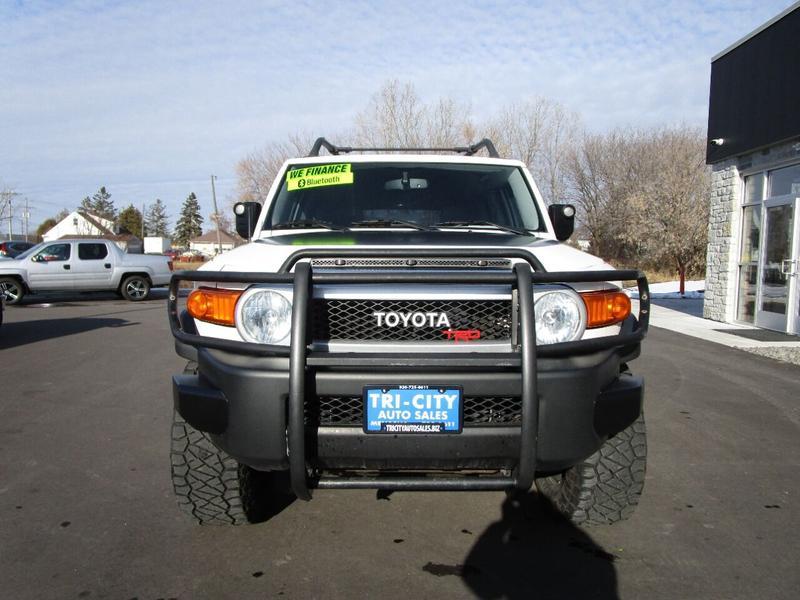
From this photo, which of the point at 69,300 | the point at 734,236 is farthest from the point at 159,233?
the point at 734,236

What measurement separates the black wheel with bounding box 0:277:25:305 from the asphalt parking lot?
1244 cm

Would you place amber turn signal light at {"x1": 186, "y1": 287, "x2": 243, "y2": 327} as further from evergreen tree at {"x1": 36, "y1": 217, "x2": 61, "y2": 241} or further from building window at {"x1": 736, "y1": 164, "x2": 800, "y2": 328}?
evergreen tree at {"x1": 36, "y1": 217, "x2": 61, "y2": 241}

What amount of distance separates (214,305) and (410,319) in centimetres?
83

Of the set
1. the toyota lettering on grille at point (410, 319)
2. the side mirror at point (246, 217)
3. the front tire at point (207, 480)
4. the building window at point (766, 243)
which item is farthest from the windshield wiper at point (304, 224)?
the building window at point (766, 243)

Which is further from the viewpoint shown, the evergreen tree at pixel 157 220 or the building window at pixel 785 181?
the evergreen tree at pixel 157 220

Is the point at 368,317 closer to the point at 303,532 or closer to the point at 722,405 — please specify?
the point at 303,532

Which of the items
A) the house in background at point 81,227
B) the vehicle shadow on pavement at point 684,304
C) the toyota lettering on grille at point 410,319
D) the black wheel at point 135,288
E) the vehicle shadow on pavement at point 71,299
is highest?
the house in background at point 81,227

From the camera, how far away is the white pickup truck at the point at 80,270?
631 inches

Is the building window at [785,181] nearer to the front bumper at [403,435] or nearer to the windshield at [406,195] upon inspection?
the windshield at [406,195]

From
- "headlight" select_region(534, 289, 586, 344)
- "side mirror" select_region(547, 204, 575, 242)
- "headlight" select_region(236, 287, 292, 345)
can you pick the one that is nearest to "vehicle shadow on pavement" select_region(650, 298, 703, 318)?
"side mirror" select_region(547, 204, 575, 242)

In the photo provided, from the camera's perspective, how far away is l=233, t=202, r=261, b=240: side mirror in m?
4.11

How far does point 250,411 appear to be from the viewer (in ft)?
8.04

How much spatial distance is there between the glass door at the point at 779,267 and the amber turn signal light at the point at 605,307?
29.7 feet

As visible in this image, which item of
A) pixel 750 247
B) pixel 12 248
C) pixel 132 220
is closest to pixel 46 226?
pixel 132 220
